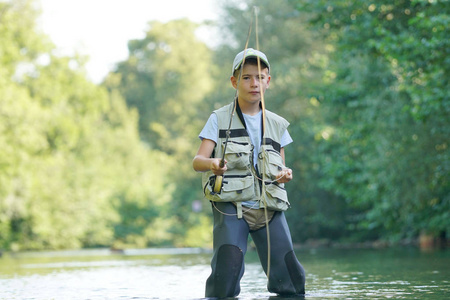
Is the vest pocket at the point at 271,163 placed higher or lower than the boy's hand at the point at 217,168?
higher

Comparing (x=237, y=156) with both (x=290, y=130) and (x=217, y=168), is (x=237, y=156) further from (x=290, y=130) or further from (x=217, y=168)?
(x=290, y=130)

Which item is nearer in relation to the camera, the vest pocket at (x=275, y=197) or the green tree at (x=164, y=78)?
the vest pocket at (x=275, y=197)

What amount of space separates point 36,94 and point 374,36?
72.0 ft

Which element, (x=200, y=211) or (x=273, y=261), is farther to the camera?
(x=200, y=211)

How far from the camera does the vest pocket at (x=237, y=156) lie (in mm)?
6727

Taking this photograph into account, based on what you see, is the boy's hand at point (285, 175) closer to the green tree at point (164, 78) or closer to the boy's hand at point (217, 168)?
the boy's hand at point (217, 168)

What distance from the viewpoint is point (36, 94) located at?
1538 inches

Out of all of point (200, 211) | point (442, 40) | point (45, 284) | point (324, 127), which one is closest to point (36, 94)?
point (200, 211)

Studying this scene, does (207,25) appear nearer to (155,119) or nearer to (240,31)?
(240,31)

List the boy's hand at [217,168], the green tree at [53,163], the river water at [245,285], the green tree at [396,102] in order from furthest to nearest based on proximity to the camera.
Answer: the green tree at [53,163] < the green tree at [396,102] < the river water at [245,285] < the boy's hand at [217,168]

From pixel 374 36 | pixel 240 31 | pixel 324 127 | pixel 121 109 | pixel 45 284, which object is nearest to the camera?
pixel 45 284

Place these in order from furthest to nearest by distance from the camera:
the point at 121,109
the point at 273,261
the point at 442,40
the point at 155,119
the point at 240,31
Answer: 1. the point at 155,119
2. the point at 121,109
3. the point at 240,31
4. the point at 442,40
5. the point at 273,261

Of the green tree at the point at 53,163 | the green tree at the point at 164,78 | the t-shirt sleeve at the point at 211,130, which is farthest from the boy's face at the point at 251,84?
the green tree at the point at 164,78

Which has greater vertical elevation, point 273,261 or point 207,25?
point 207,25
